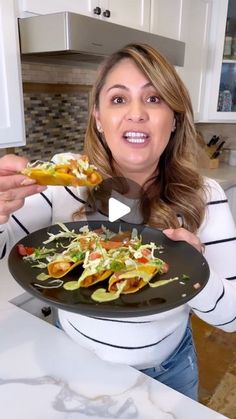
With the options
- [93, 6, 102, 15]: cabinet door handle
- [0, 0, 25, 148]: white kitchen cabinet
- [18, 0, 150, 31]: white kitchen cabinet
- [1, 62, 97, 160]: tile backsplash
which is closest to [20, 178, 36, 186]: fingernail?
[0, 0, 25, 148]: white kitchen cabinet

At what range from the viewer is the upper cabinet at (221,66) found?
8.11ft

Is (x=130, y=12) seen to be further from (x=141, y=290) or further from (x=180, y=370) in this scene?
(x=180, y=370)

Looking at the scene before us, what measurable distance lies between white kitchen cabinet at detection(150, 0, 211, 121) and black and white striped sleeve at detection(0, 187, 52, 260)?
4.86 ft

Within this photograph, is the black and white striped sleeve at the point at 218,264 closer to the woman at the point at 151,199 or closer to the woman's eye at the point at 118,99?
the woman at the point at 151,199

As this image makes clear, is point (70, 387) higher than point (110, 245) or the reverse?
the reverse

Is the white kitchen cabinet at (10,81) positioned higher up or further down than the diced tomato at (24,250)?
higher up

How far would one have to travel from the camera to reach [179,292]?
2.19 ft

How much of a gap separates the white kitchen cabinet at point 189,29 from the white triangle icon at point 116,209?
1.42 meters

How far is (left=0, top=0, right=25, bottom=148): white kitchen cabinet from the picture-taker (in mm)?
1327

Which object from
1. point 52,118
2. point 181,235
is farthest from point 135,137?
point 52,118

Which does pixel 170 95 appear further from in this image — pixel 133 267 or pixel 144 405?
pixel 144 405

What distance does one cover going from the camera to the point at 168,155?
3.93 ft

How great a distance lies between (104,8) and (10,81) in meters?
0.67
